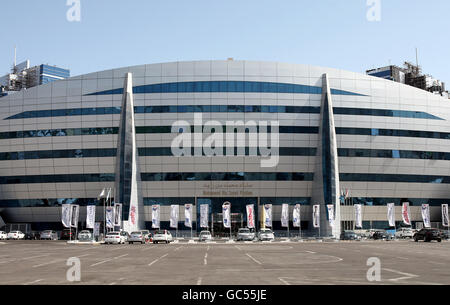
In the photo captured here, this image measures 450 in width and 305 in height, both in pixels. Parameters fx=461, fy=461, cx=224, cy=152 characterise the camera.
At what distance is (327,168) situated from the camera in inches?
3073

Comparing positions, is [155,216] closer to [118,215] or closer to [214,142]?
[118,215]

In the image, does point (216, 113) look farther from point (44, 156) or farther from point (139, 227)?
point (44, 156)

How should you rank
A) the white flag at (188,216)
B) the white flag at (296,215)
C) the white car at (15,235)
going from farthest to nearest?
the white car at (15,235) < the white flag at (296,215) < the white flag at (188,216)

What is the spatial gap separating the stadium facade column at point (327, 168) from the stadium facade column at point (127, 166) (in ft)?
102

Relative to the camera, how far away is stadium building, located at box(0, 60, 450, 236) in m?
77.6

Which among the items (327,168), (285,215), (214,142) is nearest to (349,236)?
(285,215)

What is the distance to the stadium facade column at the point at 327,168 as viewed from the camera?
7775cm

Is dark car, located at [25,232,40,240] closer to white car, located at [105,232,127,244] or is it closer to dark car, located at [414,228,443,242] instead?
white car, located at [105,232,127,244]

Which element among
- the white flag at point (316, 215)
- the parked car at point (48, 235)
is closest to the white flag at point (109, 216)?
the parked car at point (48, 235)

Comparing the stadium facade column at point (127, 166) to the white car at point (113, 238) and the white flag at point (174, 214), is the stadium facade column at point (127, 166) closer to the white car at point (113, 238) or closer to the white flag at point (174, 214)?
the white flag at point (174, 214)

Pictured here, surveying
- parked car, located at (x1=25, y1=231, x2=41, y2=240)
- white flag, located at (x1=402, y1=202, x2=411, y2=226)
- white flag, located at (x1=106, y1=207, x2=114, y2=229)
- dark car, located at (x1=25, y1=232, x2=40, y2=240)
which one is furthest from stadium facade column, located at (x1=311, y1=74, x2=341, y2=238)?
dark car, located at (x1=25, y1=232, x2=40, y2=240)

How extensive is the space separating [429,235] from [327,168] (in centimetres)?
2247

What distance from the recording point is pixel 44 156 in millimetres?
80562

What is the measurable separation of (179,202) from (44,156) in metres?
25.1
